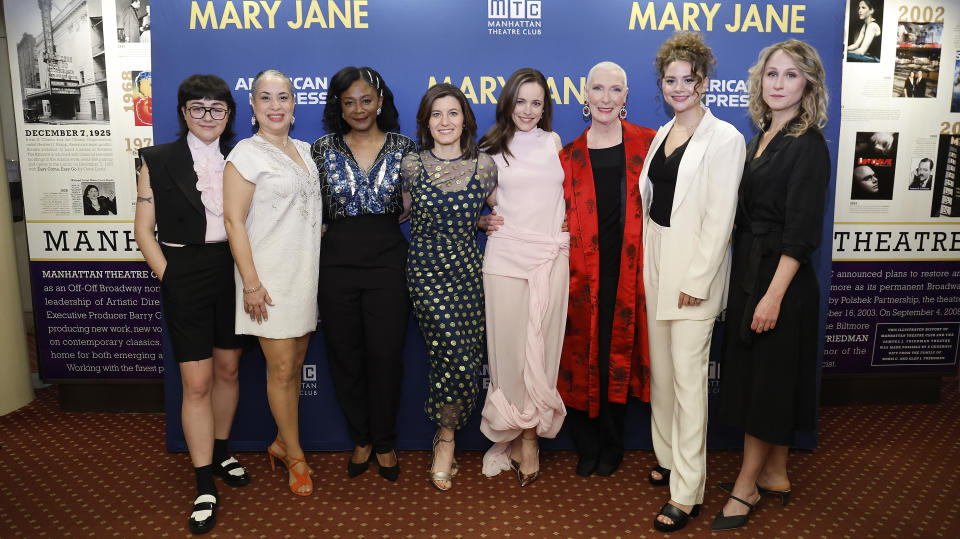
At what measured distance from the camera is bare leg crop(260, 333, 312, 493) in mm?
2855

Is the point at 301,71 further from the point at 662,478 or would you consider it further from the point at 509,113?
the point at 662,478

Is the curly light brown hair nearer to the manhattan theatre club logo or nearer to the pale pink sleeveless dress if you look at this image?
the pale pink sleeveless dress

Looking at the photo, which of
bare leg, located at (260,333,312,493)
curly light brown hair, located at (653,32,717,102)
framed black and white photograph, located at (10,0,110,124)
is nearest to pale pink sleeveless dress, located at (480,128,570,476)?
curly light brown hair, located at (653,32,717,102)

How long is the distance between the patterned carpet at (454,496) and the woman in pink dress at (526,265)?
15.5 inches

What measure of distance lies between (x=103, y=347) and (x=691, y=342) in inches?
137

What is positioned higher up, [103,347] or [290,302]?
[290,302]

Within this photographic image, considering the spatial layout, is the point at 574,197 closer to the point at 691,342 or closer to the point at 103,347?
the point at 691,342

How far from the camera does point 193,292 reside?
2.71 m

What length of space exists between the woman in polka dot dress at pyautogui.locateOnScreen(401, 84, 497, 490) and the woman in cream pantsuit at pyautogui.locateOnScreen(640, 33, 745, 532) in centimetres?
75

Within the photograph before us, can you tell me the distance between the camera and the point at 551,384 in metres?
3.00

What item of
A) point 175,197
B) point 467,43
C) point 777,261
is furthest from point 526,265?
point 175,197

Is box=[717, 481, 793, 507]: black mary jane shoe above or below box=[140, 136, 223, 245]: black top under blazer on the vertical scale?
below

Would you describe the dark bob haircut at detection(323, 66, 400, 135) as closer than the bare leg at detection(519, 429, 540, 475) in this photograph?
Yes

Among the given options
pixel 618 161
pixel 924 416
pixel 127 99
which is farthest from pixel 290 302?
pixel 924 416
